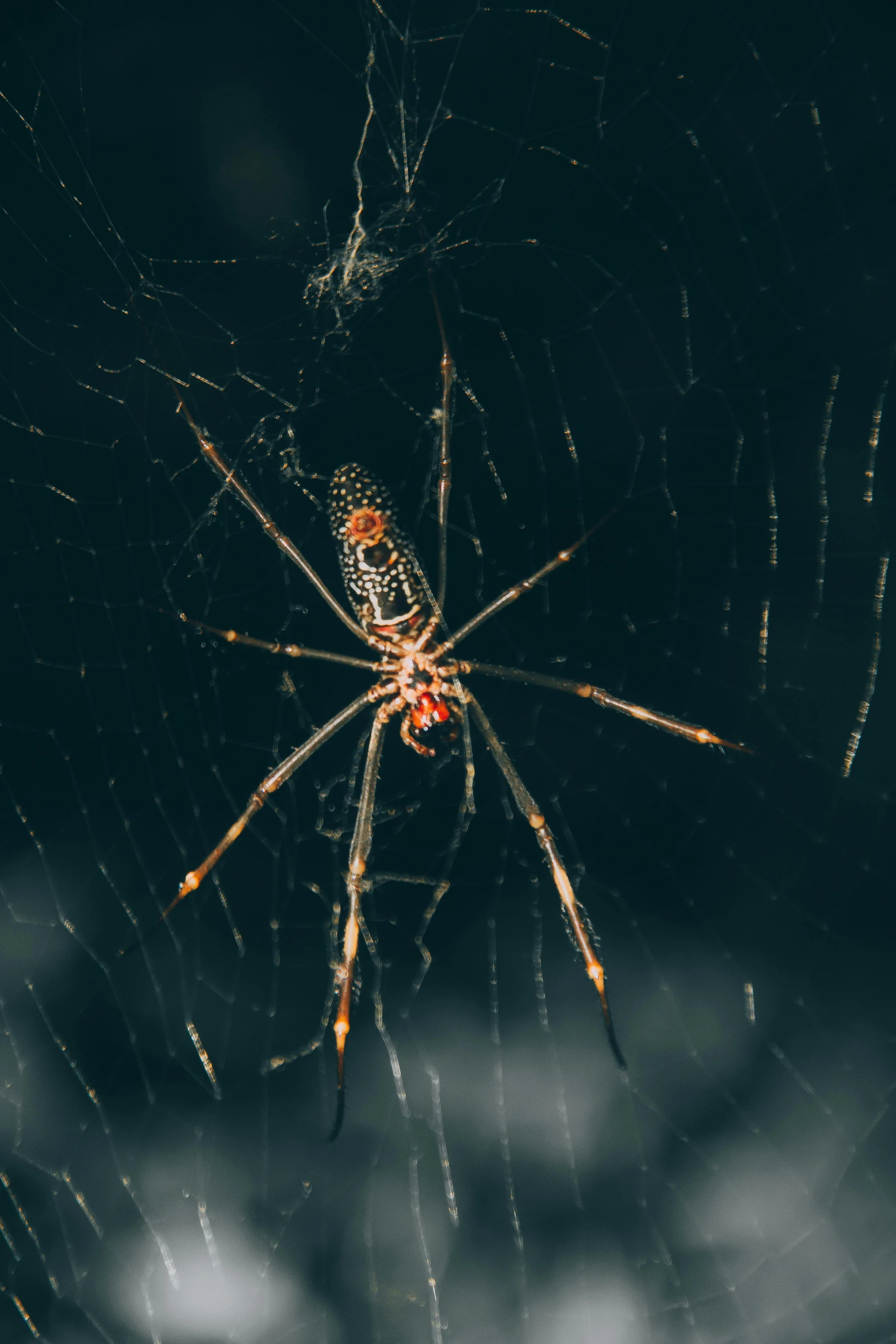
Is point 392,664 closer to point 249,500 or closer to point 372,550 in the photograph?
point 372,550

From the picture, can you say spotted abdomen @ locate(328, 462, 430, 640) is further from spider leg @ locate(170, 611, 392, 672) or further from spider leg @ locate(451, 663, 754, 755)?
spider leg @ locate(451, 663, 754, 755)

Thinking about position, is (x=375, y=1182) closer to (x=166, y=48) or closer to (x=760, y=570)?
(x=760, y=570)

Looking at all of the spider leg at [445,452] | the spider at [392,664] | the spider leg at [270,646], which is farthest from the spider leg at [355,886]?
the spider leg at [445,452]

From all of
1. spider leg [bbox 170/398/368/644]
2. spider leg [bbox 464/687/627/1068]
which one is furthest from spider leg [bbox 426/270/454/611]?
spider leg [bbox 464/687/627/1068]

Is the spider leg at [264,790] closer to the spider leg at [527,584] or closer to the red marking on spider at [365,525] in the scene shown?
the spider leg at [527,584]

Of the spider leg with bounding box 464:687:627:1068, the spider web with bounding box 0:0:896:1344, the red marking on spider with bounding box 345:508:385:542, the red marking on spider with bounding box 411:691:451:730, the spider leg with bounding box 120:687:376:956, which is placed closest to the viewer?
the spider leg with bounding box 464:687:627:1068

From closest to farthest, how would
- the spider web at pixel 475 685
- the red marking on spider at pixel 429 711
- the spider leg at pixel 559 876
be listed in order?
the spider leg at pixel 559 876 < the red marking on spider at pixel 429 711 < the spider web at pixel 475 685

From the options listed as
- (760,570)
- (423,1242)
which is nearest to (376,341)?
(760,570)

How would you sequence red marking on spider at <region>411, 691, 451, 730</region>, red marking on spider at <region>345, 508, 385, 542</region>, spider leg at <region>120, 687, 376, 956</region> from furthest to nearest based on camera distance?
1. red marking on spider at <region>411, 691, 451, 730</region>
2. spider leg at <region>120, 687, 376, 956</region>
3. red marking on spider at <region>345, 508, 385, 542</region>
